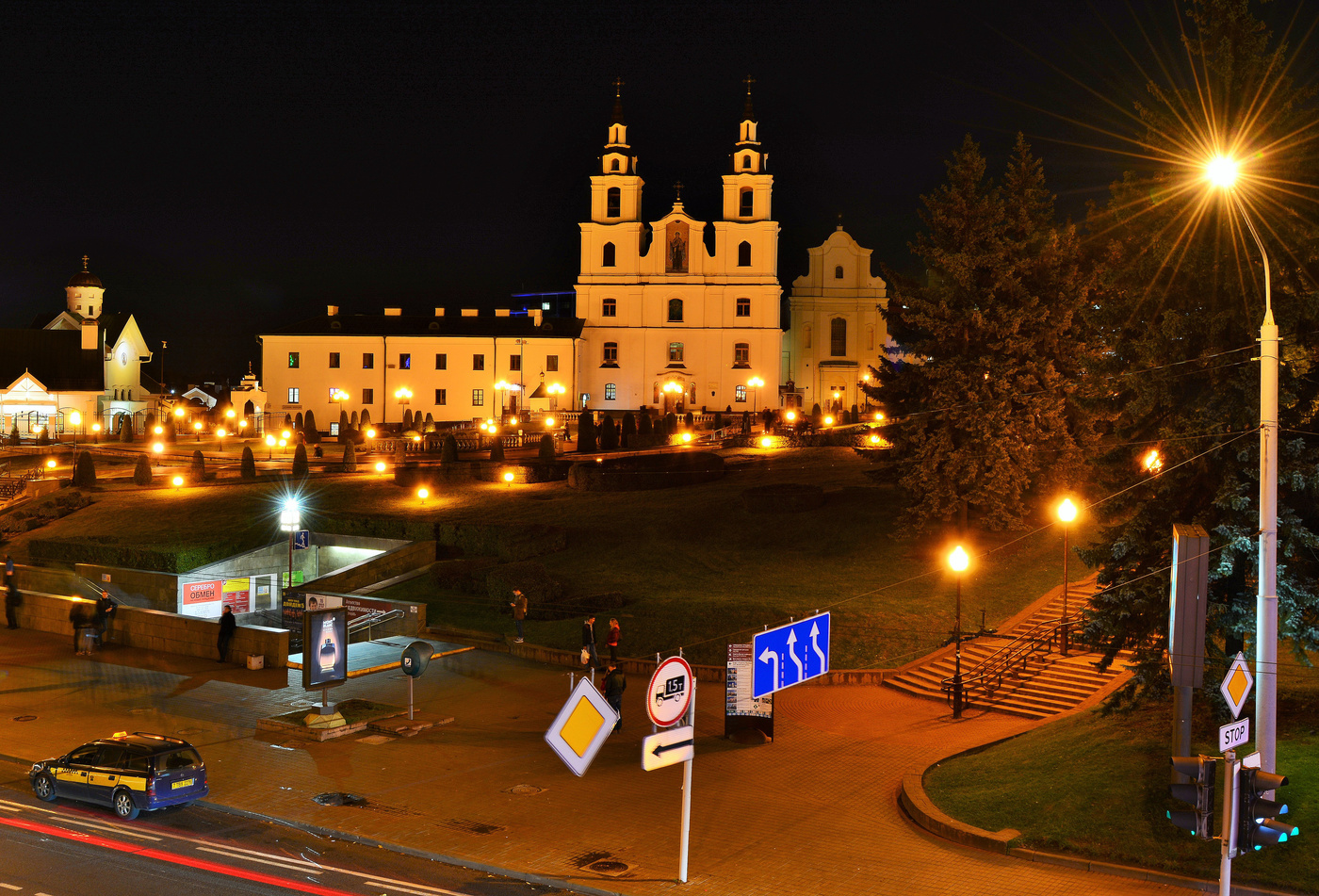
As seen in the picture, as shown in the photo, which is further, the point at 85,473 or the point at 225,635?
the point at 85,473

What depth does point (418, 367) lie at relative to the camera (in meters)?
78.4

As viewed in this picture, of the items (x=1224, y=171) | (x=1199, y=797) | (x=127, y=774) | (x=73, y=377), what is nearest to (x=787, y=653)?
(x=1199, y=797)

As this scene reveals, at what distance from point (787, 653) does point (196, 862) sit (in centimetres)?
1004

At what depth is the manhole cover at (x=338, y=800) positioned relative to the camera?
15.5m

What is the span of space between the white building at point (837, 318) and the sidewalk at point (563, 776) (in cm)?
5447

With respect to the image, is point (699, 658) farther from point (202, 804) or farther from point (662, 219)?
point (662, 219)

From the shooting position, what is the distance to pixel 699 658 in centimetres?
2445

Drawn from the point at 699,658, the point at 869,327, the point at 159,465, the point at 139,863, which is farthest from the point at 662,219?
the point at 139,863

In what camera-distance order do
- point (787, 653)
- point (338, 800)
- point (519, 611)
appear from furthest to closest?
point (519, 611), point (787, 653), point (338, 800)

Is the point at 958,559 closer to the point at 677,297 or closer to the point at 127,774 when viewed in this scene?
the point at 127,774

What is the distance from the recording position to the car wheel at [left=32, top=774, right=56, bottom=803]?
15781 millimetres

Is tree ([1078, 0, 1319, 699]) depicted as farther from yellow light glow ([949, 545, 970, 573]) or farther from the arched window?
the arched window

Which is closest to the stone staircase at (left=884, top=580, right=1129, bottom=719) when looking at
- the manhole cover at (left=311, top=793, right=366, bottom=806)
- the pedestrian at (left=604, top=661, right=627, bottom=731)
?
the pedestrian at (left=604, top=661, right=627, bottom=731)

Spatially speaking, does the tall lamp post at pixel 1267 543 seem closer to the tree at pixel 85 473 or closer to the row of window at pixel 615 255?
the tree at pixel 85 473
